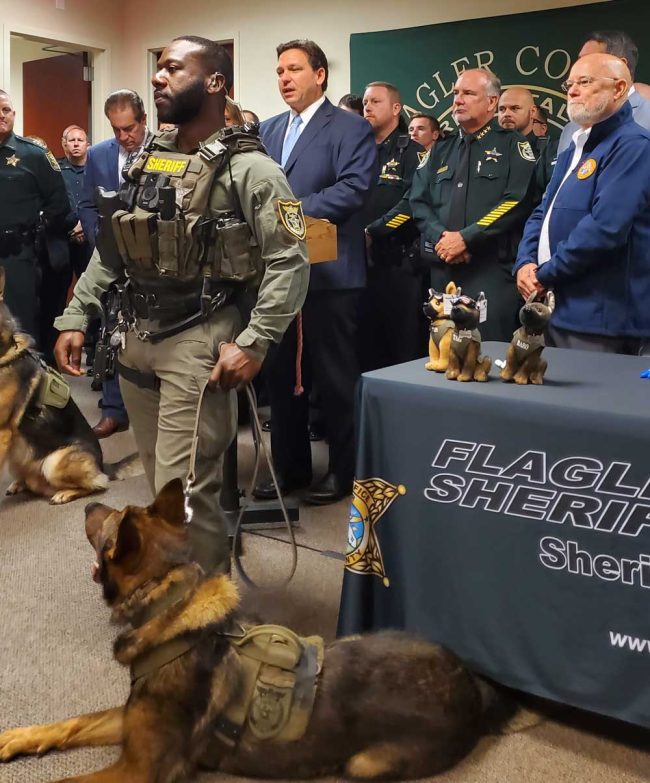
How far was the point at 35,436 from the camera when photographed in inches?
153

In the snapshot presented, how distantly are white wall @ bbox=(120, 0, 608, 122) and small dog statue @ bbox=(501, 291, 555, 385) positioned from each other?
4.98 metres

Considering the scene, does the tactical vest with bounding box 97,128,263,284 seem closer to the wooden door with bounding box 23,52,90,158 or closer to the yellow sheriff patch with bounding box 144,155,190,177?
the yellow sheriff patch with bounding box 144,155,190,177

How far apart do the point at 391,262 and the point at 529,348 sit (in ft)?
9.14

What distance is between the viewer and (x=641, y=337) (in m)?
Result: 2.93

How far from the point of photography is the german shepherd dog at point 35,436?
3.79 meters

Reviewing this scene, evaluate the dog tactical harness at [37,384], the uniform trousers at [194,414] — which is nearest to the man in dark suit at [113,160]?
the dog tactical harness at [37,384]

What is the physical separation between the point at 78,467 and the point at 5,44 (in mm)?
5571

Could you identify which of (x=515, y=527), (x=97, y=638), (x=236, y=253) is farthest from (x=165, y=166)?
(x=97, y=638)

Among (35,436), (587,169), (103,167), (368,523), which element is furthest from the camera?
(103,167)

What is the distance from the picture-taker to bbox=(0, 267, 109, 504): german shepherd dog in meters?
3.79

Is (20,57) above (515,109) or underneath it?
above

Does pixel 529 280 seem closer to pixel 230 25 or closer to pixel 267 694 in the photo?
pixel 267 694

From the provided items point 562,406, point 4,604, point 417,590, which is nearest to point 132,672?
point 417,590

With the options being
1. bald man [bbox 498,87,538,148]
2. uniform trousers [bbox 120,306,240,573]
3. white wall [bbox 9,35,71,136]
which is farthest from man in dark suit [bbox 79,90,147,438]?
white wall [bbox 9,35,71,136]
